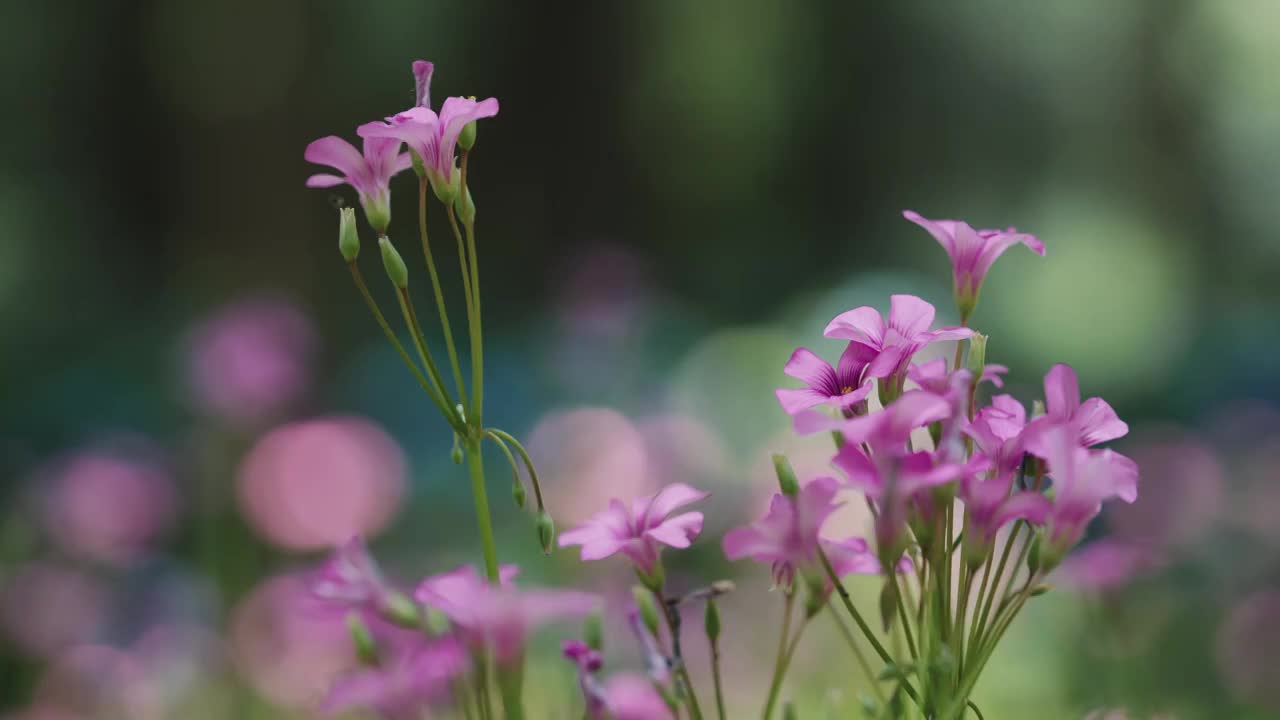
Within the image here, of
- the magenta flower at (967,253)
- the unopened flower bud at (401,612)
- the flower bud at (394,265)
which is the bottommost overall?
the unopened flower bud at (401,612)

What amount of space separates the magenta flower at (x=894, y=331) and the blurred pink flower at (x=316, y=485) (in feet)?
8.61

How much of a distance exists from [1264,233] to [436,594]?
12.9 meters

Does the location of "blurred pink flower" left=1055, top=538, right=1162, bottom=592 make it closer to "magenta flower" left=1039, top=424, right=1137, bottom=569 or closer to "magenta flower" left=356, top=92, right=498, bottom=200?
"magenta flower" left=1039, top=424, right=1137, bottom=569

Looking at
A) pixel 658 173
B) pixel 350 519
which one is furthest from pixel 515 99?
pixel 350 519

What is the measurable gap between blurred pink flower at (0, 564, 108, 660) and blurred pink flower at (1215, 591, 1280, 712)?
2.66 m

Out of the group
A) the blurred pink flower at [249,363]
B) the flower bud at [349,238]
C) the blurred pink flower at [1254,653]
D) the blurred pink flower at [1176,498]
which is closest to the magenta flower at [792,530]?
the flower bud at [349,238]

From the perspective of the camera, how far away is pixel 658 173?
10539 millimetres

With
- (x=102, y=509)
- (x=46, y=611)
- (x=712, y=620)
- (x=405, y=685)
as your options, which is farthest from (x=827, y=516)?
(x=102, y=509)

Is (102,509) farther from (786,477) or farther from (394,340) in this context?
(786,477)

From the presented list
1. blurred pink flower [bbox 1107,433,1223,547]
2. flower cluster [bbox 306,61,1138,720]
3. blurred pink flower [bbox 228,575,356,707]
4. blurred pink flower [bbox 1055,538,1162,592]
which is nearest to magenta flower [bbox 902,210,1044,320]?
flower cluster [bbox 306,61,1138,720]

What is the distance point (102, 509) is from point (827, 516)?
2921 millimetres

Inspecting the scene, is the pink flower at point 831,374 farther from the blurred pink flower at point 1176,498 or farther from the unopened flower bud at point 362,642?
the blurred pink flower at point 1176,498

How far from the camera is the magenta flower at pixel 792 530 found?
71 cm

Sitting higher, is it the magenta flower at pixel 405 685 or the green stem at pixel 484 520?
the green stem at pixel 484 520
